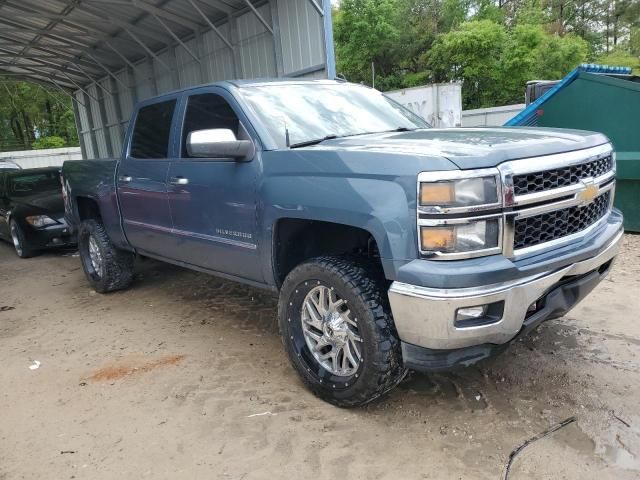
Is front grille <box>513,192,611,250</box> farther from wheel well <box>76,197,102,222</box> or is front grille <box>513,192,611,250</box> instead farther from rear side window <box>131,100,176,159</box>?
wheel well <box>76,197,102,222</box>

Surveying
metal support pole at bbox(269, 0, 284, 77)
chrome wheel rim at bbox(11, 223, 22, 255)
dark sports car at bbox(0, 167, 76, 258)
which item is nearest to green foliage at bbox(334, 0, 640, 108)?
metal support pole at bbox(269, 0, 284, 77)

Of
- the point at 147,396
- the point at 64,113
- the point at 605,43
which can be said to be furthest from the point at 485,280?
the point at 64,113

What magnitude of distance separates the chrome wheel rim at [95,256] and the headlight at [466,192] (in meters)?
4.35

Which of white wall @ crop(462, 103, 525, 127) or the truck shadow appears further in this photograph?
white wall @ crop(462, 103, 525, 127)

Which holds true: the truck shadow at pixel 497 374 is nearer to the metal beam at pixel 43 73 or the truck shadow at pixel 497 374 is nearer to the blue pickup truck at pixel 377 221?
the blue pickup truck at pixel 377 221

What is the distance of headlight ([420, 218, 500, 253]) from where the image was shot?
2430mm

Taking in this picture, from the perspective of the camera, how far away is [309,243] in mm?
3438

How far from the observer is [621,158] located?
6.14m

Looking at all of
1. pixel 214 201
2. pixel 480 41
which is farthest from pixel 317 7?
pixel 480 41

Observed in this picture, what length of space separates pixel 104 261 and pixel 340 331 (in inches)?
142

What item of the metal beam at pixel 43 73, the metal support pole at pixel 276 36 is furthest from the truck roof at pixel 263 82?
the metal beam at pixel 43 73

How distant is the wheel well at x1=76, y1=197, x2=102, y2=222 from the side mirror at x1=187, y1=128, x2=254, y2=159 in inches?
125

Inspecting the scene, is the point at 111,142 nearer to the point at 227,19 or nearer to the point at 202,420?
the point at 227,19

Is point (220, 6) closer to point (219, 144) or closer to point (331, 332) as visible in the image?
point (219, 144)
